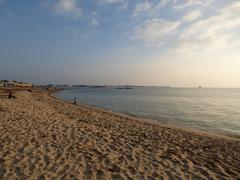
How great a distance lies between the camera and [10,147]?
7152 millimetres

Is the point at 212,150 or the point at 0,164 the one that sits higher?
the point at 0,164


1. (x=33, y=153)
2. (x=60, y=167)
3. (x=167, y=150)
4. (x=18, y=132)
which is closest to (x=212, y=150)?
(x=167, y=150)

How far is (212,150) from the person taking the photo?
8992 mm

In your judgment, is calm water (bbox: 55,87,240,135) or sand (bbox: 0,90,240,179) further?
calm water (bbox: 55,87,240,135)

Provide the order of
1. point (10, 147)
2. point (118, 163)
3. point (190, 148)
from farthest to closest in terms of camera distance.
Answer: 1. point (190, 148)
2. point (10, 147)
3. point (118, 163)

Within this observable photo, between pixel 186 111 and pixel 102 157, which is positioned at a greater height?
pixel 102 157

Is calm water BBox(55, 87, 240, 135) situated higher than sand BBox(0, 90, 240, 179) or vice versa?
sand BBox(0, 90, 240, 179)

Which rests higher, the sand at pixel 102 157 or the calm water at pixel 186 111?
the sand at pixel 102 157

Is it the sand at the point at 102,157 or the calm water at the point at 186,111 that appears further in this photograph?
the calm water at the point at 186,111

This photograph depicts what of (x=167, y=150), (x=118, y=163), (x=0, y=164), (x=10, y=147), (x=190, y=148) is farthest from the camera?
(x=190, y=148)

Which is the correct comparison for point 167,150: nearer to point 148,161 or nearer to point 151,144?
point 151,144

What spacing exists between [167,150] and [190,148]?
4.49ft

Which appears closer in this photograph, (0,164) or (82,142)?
(0,164)

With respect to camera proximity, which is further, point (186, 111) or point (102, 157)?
point (186, 111)
